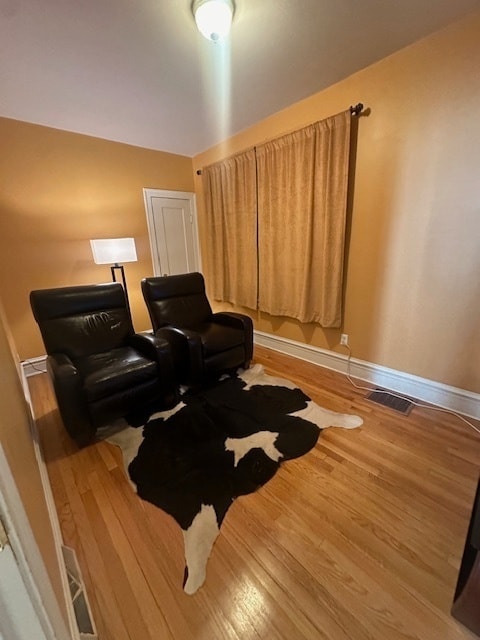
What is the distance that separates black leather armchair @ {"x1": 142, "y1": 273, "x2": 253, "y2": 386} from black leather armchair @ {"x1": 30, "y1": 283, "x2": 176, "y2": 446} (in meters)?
0.24

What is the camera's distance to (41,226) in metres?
2.74

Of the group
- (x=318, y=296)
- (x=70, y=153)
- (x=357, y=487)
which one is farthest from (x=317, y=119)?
(x=357, y=487)

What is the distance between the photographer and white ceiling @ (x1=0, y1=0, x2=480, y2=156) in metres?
1.48

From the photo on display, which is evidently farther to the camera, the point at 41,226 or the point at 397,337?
the point at 41,226

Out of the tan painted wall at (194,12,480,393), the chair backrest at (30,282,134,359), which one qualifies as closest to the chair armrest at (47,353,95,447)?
the chair backrest at (30,282,134,359)

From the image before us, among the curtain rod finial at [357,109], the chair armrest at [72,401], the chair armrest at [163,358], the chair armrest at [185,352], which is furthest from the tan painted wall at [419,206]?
the chair armrest at [72,401]

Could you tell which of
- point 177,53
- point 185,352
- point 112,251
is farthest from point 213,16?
point 185,352

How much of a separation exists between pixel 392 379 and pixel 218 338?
1563 mm

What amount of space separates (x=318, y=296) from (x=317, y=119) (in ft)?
5.16

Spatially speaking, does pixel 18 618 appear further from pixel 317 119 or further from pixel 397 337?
pixel 317 119

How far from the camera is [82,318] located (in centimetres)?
219

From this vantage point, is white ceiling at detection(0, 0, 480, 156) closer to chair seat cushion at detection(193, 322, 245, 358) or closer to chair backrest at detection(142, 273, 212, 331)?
chair backrest at detection(142, 273, 212, 331)

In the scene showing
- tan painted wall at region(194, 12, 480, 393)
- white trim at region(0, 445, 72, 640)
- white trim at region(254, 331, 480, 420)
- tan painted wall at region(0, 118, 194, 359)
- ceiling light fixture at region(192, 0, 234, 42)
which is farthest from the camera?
tan painted wall at region(0, 118, 194, 359)

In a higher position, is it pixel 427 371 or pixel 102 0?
pixel 102 0
